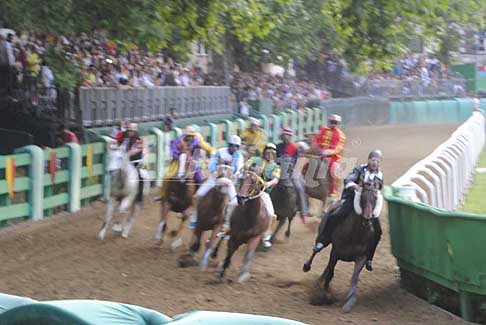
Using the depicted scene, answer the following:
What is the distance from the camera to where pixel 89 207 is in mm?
18250

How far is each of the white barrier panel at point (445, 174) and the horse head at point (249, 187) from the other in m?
1.90

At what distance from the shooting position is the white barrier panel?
13.7 metres

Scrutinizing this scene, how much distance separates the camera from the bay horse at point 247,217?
1194 cm

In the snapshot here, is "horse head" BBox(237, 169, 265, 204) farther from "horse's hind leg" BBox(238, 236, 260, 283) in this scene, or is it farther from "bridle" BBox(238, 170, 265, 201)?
"horse's hind leg" BBox(238, 236, 260, 283)

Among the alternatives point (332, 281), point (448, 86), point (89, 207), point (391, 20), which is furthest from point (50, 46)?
point (448, 86)

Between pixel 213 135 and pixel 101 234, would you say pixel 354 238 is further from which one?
pixel 213 135

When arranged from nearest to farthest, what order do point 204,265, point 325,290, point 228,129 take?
point 325,290, point 204,265, point 228,129

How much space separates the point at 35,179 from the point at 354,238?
7111 mm

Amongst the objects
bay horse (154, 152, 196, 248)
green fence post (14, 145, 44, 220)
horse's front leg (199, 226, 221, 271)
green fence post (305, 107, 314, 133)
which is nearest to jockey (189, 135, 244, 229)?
horse's front leg (199, 226, 221, 271)

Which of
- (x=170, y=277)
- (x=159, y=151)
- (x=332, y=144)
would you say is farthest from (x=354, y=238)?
(x=159, y=151)

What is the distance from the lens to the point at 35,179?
15.9m

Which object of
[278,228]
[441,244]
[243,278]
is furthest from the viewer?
[278,228]

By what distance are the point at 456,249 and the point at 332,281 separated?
274cm

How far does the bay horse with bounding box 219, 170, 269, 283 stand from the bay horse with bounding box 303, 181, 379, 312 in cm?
129
